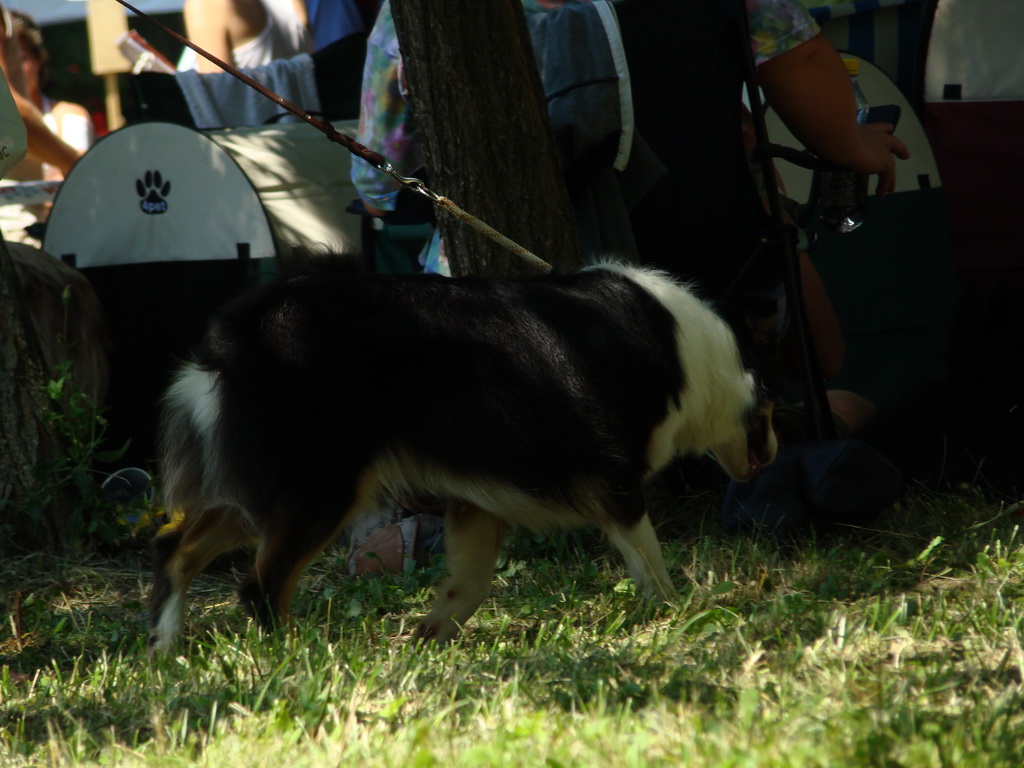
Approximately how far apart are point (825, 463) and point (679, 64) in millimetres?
1314

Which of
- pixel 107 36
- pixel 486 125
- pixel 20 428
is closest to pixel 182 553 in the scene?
pixel 20 428

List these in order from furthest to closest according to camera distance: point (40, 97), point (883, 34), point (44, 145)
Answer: point (40, 97) → point (44, 145) → point (883, 34)

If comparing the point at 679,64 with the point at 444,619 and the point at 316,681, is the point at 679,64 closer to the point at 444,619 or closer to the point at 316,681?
the point at 444,619

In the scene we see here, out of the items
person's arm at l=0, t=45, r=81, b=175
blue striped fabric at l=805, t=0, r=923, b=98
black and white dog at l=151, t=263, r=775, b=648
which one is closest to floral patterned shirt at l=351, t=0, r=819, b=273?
black and white dog at l=151, t=263, r=775, b=648

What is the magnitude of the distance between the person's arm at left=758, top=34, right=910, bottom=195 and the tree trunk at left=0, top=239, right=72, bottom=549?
2.50 meters

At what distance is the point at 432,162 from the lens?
11.5ft

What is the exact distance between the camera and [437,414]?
2.70 meters

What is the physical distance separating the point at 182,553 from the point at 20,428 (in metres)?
1.11

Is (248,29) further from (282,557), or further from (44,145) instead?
(282,557)

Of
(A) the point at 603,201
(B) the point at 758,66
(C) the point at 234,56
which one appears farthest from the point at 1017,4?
(C) the point at 234,56

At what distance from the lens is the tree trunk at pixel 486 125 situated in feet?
11.2

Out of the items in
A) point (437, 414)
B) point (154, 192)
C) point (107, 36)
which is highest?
point (107, 36)

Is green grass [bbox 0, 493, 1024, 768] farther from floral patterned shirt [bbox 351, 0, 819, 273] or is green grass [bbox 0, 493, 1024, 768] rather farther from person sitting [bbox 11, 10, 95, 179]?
person sitting [bbox 11, 10, 95, 179]

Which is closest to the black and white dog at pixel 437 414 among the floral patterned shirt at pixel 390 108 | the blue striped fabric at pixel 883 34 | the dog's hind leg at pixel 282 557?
the dog's hind leg at pixel 282 557
